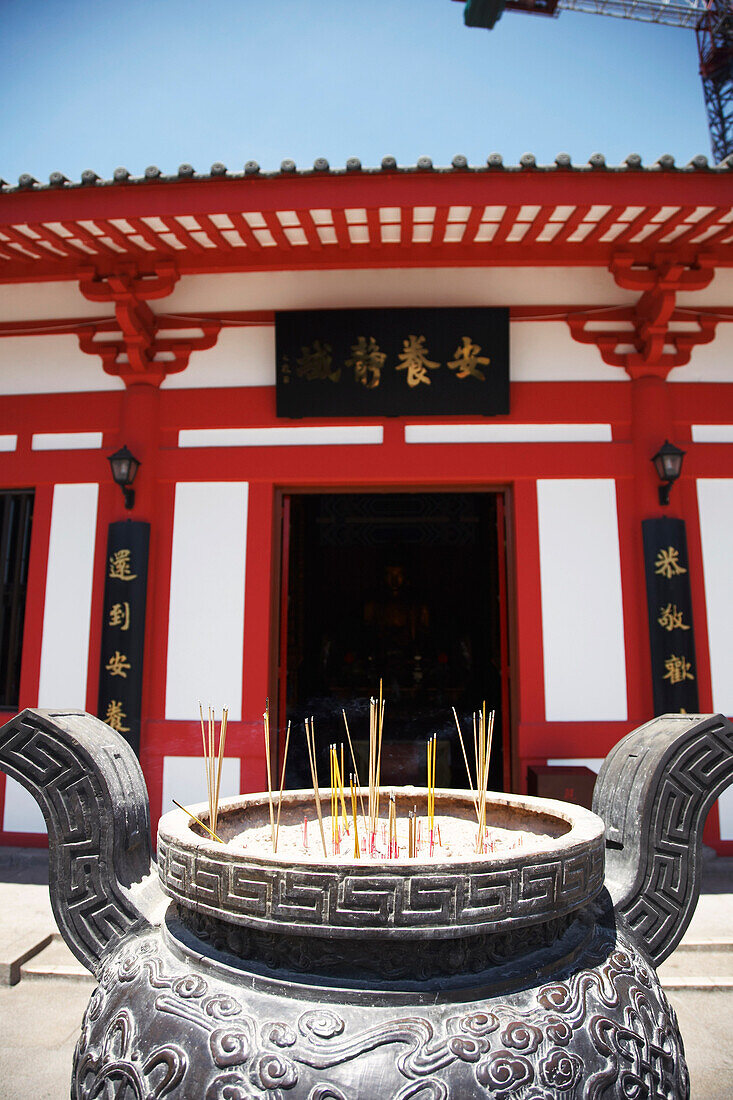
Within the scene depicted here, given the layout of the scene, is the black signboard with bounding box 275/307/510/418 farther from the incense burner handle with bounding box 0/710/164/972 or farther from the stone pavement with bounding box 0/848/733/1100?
the incense burner handle with bounding box 0/710/164/972

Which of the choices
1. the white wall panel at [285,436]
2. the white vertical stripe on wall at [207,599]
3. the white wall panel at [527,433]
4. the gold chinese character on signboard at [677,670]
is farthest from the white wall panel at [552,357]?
the white vertical stripe on wall at [207,599]

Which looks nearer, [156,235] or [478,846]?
[478,846]

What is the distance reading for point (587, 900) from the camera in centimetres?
118

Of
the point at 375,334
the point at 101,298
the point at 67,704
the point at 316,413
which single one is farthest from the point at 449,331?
the point at 67,704

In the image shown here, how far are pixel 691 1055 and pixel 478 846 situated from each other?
56.8 inches

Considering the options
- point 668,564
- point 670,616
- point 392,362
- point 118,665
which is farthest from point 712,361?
point 118,665

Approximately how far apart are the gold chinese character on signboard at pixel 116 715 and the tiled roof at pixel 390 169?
275 centimetres

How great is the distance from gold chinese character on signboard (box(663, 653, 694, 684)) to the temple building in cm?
1

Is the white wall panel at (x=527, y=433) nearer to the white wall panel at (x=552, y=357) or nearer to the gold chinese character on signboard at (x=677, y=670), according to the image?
the white wall panel at (x=552, y=357)

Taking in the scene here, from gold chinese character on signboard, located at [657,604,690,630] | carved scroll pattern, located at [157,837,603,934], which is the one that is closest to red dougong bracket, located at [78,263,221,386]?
gold chinese character on signboard, located at [657,604,690,630]

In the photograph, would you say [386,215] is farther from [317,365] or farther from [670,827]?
[670,827]

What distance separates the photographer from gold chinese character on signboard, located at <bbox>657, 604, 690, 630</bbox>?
388 cm

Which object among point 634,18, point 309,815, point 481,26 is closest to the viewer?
point 309,815

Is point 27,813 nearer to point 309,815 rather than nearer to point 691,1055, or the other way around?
point 309,815
